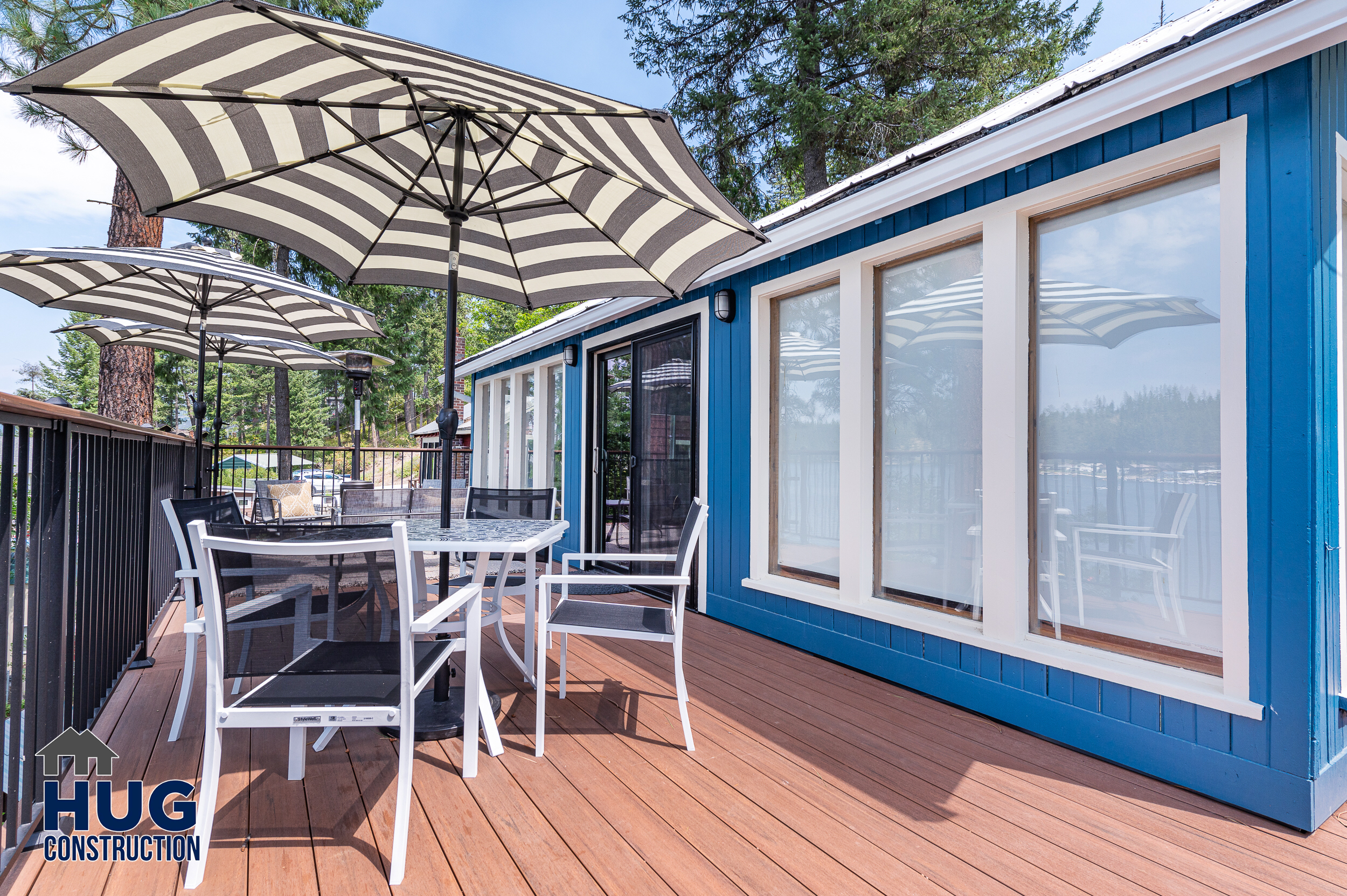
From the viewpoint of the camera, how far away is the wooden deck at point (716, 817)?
163 cm

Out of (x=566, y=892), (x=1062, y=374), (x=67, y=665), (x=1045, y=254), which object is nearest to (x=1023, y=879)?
(x=566, y=892)

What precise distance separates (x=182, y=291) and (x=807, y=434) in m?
3.74

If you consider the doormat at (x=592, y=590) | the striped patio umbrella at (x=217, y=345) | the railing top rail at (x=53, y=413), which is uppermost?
the striped patio umbrella at (x=217, y=345)

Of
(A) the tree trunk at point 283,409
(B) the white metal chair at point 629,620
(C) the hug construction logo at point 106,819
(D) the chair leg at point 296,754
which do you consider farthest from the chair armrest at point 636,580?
(A) the tree trunk at point 283,409

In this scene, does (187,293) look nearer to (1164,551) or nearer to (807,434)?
(807,434)

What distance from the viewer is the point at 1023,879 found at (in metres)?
1.66

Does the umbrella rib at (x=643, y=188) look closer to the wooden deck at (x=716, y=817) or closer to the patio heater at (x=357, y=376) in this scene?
the wooden deck at (x=716, y=817)

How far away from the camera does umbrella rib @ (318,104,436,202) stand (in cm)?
218

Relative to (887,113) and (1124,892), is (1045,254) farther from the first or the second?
(887,113)

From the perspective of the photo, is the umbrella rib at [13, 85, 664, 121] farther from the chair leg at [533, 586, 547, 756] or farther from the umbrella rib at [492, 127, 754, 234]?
the chair leg at [533, 586, 547, 756]

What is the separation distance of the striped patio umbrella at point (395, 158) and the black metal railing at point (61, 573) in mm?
933

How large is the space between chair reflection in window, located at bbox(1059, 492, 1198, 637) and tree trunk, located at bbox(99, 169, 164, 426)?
8.05 m

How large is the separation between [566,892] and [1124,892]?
1346 millimetres

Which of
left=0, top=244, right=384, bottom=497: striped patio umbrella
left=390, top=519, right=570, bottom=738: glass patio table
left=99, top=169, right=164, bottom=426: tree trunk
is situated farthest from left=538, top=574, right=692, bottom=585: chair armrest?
left=99, top=169, right=164, bottom=426: tree trunk
